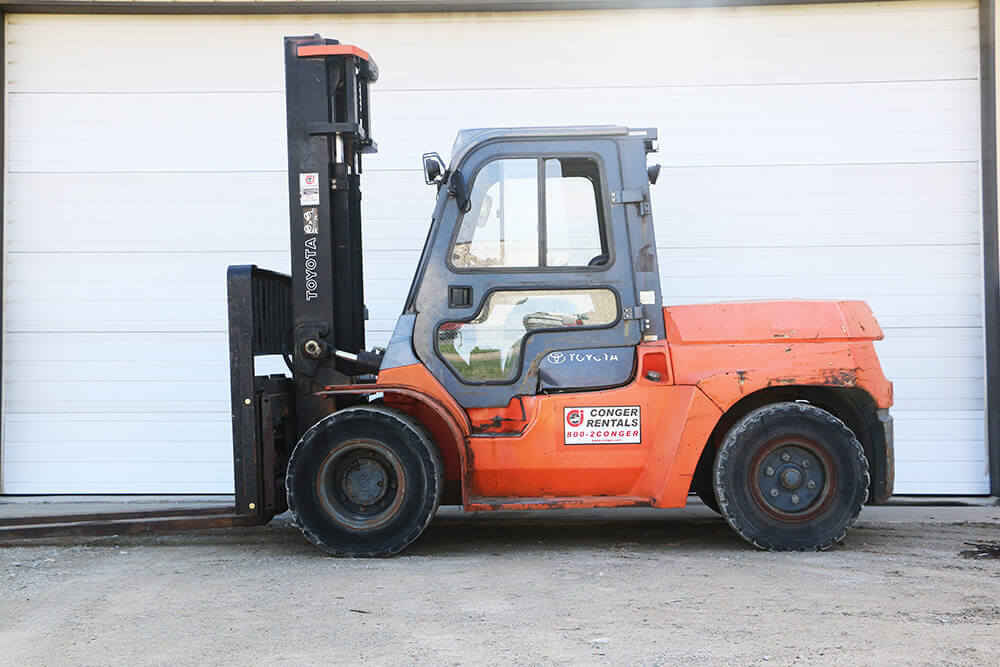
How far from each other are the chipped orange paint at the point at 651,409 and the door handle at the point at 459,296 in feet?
1.42

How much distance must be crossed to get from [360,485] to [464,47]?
4.27m

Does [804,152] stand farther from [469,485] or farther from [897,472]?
[469,485]

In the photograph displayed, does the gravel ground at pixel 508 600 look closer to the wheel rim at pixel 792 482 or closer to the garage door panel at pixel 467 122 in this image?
the wheel rim at pixel 792 482

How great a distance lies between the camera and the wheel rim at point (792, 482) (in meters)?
5.44

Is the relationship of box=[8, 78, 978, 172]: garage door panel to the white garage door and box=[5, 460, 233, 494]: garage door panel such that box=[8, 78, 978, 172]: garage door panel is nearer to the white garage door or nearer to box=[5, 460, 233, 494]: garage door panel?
the white garage door

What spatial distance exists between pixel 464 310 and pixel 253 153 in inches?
137

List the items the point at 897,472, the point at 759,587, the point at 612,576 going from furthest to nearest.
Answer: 1. the point at 897,472
2. the point at 612,576
3. the point at 759,587

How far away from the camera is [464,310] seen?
18.0 ft

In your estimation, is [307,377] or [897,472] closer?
[307,377]

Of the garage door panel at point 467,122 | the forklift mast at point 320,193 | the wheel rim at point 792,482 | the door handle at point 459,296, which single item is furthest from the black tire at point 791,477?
the garage door panel at point 467,122

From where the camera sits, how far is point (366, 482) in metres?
5.39

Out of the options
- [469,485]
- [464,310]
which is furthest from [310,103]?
[469,485]

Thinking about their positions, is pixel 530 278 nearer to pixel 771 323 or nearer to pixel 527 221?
pixel 527 221

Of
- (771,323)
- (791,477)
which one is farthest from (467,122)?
(791,477)
